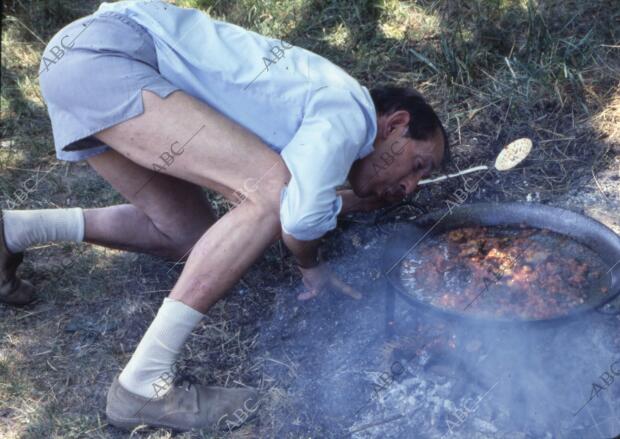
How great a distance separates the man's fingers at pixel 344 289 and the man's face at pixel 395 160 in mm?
472

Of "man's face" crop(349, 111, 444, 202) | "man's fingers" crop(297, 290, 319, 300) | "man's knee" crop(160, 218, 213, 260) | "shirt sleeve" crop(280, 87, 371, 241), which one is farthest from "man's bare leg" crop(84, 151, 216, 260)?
"shirt sleeve" crop(280, 87, 371, 241)

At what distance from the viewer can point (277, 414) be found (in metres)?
3.02

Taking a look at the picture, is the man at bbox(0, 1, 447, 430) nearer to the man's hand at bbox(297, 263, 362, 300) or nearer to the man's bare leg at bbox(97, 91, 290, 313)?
the man's bare leg at bbox(97, 91, 290, 313)

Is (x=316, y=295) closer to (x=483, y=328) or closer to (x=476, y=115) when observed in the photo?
(x=483, y=328)

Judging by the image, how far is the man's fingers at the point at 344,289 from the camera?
348 centimetres

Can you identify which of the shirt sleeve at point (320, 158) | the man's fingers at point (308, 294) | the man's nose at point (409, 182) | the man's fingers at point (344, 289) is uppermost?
the shirt sleeve at point (320, 158)

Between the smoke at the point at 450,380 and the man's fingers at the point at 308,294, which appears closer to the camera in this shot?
the smoke at the point at 450,380

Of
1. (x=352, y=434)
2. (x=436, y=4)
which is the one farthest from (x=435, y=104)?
(x=352, y=434)

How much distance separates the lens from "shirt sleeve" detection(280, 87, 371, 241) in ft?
8.73

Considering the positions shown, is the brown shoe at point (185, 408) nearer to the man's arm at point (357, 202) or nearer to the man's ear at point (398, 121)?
the man's arm at point (357, 202)

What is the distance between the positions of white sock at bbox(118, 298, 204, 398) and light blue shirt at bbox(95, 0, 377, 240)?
51 cm

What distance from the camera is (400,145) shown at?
3078 mm

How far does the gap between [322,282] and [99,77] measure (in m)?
1.36

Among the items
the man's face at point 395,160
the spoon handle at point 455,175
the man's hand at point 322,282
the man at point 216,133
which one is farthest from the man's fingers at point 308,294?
the spoon handle at point 455,175
